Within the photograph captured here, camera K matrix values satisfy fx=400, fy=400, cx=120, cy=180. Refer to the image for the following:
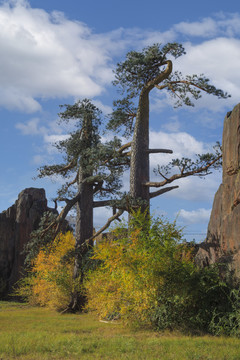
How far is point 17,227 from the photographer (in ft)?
97.2

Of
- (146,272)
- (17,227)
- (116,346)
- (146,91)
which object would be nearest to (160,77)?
(146,91)

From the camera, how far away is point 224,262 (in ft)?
42.9

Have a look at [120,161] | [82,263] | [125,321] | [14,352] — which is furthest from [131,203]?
[14,352]

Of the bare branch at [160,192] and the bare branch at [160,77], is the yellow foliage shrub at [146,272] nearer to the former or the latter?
the bare branch at [160,192]

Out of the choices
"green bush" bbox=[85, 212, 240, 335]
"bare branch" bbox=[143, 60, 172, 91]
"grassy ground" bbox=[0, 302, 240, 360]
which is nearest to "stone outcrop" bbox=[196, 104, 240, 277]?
"green bush" bbox=[85, 212, 240, 335]

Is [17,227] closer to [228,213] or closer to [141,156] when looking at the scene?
[141,156]

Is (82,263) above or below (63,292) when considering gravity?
above

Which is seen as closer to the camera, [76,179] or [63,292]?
[63,292]

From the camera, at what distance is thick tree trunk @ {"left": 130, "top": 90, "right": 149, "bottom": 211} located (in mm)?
18812

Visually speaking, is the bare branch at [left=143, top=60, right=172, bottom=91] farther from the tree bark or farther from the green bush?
the green bush

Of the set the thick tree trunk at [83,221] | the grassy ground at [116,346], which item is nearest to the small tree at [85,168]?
the thick tree trunk at [83,221]

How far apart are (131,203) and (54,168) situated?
867cm

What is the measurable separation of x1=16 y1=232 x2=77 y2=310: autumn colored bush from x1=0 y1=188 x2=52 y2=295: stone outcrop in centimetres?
628

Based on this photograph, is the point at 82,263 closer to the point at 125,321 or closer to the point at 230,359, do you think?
the point at 125,321
